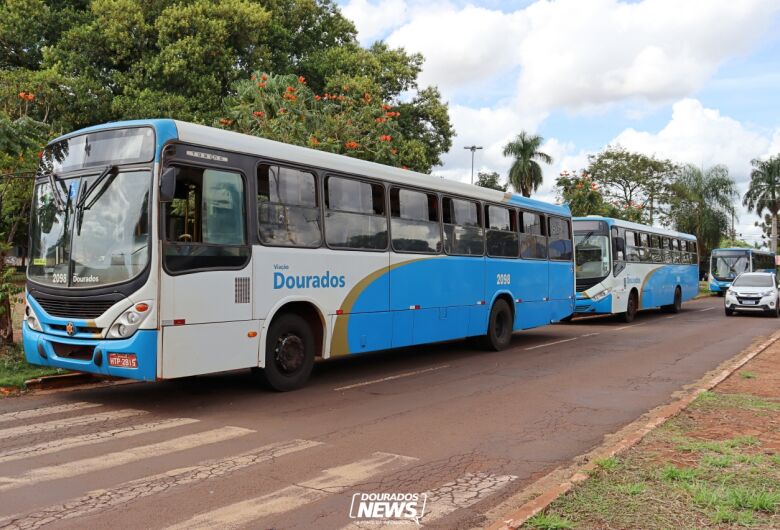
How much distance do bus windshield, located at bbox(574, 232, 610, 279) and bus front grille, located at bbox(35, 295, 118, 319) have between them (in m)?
16.2

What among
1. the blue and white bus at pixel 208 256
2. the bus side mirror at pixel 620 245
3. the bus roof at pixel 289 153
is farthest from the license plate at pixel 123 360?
the bus side mirror at pixel 620 245

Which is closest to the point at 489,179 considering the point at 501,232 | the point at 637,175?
the point at 637,175

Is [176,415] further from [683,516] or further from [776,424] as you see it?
[776,424]

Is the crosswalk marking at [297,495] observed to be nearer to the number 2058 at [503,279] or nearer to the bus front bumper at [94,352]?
the bus front bumper at [94,352]

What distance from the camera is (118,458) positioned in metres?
6.08

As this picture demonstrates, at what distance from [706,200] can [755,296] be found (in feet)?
97.8

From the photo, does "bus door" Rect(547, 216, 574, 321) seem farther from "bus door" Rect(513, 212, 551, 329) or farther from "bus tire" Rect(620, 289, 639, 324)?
"bus tire" Rect(620, 289, 639, 324)

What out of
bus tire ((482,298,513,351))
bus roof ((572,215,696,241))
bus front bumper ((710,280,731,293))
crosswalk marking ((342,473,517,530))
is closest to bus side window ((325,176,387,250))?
bus tire ((482,298,513,351))

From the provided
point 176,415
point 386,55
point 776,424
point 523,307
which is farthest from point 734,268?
point 176,415

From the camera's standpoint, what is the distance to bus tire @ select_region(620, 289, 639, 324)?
2219cm

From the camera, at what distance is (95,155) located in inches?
322

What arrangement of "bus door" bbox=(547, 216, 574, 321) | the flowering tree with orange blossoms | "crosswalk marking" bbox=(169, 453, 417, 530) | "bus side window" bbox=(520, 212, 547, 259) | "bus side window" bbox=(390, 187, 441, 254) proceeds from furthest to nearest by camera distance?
the flowering tree with orange blossoms < "bus door" bbox=(547, 216, 574, 321) < "bus side window" bbox=(520, 212, 547, 259) < "bus side window" bbox=(390, 187, 441, 254) < "crosswalk marking" bbox=(169, 453, 417, 530)

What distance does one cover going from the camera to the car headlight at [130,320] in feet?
24.4

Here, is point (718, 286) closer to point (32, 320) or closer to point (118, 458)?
point (32, 320)
